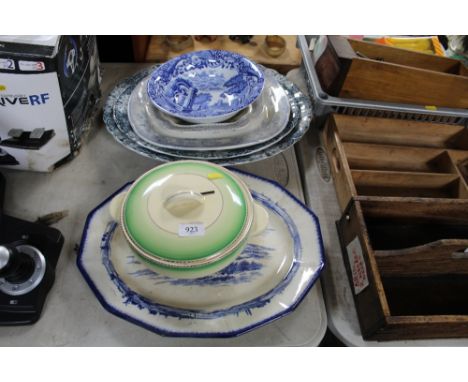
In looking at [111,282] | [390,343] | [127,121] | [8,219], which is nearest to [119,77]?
[127,121]

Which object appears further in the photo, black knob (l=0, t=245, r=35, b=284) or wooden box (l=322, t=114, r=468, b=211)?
wooden box (l=322, t=114, r=468, b=211)

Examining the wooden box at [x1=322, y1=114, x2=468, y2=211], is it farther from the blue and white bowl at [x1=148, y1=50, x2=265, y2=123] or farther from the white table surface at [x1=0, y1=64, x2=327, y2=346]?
the blue and white bowl at [x1=148, y1=50, x2=265, y2=123]

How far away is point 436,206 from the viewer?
2.25 ft

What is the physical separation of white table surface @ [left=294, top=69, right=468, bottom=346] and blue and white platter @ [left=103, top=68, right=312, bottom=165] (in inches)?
4.3

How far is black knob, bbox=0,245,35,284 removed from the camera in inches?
20.7

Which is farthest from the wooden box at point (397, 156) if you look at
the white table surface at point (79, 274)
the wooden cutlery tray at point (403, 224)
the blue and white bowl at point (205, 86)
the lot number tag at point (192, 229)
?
the lot number tag at point (192, 229)

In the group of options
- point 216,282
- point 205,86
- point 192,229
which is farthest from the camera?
point 205,86

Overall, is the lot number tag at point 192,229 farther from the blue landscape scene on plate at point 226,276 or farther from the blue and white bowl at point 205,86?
the blue and white bowl at point 205,86

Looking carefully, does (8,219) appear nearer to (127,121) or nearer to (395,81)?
(127,121)

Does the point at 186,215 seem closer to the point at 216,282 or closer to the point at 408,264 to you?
the point at 216,282

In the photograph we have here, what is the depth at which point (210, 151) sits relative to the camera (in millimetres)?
715

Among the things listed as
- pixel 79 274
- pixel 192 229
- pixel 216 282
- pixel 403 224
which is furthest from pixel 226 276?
pixel 403 224

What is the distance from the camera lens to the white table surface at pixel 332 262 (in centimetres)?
60

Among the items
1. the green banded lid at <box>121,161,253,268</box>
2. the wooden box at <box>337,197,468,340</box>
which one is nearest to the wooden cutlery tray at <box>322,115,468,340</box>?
the wooden box at <box>337,197,468,340</box>
